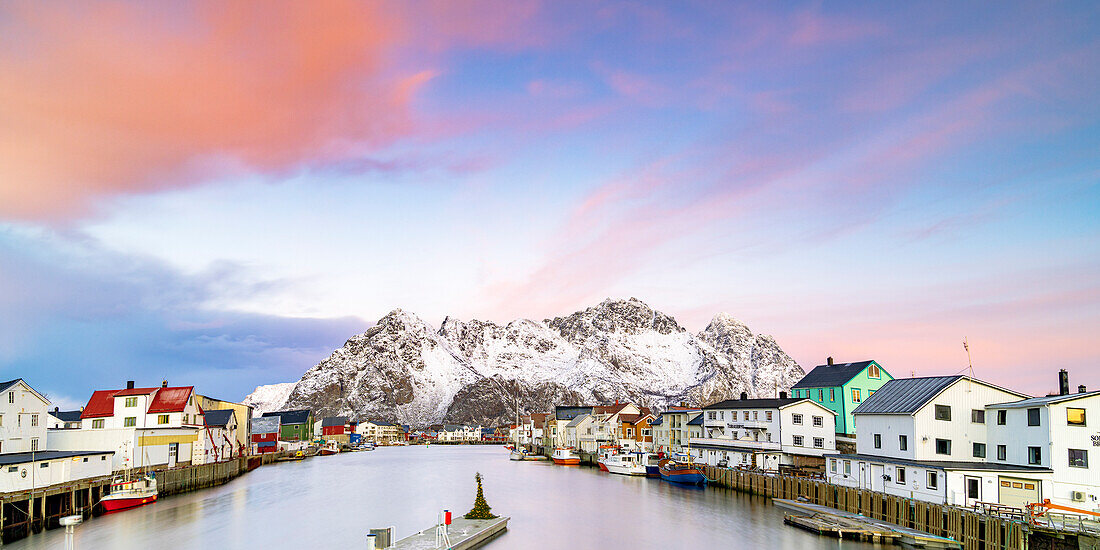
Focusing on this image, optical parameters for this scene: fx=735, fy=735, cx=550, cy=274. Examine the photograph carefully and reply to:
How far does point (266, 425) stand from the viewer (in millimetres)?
151000

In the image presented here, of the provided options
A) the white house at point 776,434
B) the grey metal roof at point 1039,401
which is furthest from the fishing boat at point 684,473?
the grey metal roof at point 1039,401

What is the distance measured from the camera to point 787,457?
226ft

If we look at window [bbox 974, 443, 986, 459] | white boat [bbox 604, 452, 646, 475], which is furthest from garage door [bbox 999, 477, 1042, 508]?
white boat [bbox 604, 452, 646, 475]

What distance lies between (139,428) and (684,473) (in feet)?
177

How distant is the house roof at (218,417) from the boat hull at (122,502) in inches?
1392

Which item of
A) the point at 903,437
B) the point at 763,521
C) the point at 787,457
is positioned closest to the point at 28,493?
the point at 763,521

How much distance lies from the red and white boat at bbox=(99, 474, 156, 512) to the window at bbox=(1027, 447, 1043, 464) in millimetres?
60576

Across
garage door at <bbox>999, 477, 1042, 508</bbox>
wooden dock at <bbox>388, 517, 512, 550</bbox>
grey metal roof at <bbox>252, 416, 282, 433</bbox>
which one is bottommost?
grey metal roof at <bbox>252, 416, 282, 433</bbox>

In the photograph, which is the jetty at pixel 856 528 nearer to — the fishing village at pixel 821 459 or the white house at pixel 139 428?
the fishing village at pixel 821 459

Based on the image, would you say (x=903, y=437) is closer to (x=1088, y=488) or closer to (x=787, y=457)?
(x=1088, y=488)

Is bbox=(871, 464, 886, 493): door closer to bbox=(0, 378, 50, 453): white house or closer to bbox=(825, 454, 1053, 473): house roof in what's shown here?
bbox=(825, 454, 1053, 473): house roof

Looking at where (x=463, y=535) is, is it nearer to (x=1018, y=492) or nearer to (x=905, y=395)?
(x=1018, y=492)

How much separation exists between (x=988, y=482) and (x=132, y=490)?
5870 centimetres

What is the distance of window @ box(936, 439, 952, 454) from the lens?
44969 millimetres
